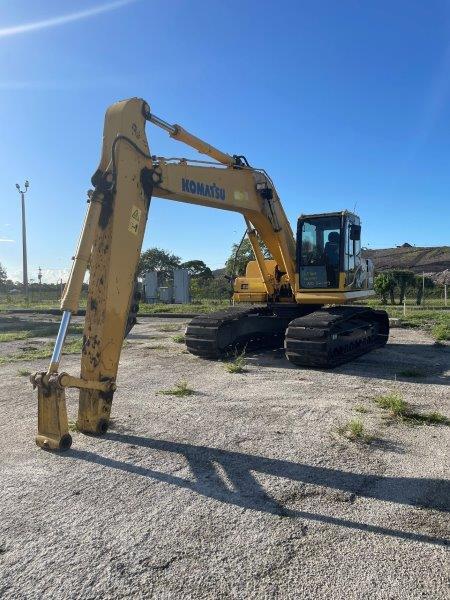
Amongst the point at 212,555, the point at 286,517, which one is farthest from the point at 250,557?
the point at 286,517

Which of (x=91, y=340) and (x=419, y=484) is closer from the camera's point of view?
(x=419, y=484)

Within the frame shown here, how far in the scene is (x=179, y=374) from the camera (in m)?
8.39

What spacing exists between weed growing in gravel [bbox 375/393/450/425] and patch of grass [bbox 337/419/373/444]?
72cm

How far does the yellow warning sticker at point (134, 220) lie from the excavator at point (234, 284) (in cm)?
1

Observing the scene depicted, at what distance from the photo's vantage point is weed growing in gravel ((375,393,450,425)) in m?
5.54

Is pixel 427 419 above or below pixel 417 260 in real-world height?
below

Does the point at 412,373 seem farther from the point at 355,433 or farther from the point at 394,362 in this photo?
the point at 355,433

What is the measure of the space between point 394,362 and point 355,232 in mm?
2693

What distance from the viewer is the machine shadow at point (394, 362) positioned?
8.08m

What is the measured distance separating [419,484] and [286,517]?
118cm

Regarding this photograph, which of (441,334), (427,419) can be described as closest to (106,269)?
(427,419)

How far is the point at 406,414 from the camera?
5.79 meters

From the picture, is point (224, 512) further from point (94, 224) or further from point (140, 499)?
point (94, 224)

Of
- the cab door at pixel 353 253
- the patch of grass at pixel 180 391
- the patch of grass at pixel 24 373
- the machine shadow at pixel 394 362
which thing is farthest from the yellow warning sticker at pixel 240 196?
the patch of grass at pixel 24 373
